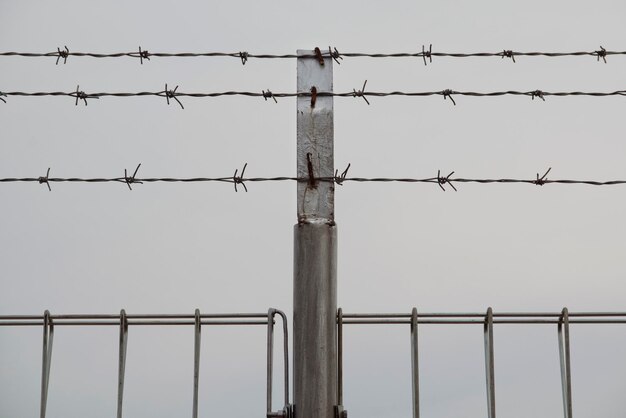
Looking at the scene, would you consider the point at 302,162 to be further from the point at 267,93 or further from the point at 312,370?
the point at 312,370

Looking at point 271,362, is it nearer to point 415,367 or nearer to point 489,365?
point 415,367

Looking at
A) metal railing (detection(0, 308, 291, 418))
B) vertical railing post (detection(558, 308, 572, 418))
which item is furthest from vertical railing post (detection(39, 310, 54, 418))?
vertical railing post (detection(558, 308, 572, 418))

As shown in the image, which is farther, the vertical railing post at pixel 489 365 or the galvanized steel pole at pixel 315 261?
the vertical railing post at pixel 489 365

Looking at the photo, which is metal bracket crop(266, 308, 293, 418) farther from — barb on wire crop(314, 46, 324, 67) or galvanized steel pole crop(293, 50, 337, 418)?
barb on wire crop(314, 46, 324, 67)

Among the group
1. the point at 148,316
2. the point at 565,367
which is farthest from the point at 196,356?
the point at 565,367

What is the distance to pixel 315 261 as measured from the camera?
4191 millimetres

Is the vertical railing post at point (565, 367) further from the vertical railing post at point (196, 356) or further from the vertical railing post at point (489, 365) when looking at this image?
the vertical railing post at point (196, 356)

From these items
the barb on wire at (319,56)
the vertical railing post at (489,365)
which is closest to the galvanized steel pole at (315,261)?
the barb on wire at (319,56)

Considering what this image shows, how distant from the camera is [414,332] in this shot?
4508 mm

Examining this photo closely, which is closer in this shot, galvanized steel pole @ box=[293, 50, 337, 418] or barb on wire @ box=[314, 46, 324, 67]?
galvanized steel pole @ box=[293, 50, 337, 418]

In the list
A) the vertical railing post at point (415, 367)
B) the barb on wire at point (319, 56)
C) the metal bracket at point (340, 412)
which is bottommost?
the metal bracket at point (340, 412)

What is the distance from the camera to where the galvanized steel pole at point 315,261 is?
4129mm

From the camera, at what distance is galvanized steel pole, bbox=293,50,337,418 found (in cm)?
413

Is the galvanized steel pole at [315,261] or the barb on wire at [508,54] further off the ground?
the barb on wire at [508,54]
